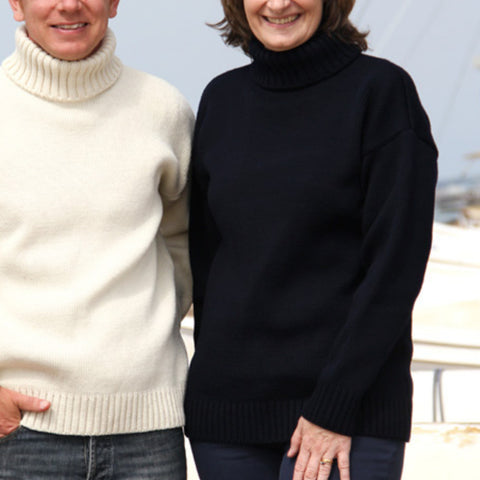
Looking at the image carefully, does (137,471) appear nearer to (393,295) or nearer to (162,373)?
(162,373)

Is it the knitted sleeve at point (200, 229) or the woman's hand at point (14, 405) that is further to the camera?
the knitted sleeve at point (200, 229)

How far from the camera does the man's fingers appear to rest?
1631mm

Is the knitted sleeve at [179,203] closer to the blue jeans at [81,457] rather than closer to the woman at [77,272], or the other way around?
the woman at [77,272]

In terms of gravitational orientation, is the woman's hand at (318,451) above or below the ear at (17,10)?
below

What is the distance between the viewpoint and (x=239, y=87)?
1.84 m

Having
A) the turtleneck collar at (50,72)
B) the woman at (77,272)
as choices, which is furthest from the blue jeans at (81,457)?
the turtleneck collar at (50,72)

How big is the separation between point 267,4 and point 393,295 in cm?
61

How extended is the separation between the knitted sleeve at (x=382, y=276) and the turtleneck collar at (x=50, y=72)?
1.78 feet

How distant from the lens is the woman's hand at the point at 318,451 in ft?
5.20

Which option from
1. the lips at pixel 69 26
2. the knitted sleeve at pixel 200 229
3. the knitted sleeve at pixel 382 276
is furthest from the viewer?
the knitted sleeve at pixel 200 229

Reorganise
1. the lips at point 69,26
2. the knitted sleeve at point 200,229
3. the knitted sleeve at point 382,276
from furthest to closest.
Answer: the knitted sleeve at point 200,229, the lips at point 69,26, the knitted sleeve at point 382,276

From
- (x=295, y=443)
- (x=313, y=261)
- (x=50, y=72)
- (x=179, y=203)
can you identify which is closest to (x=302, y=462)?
(x=295, y=443)

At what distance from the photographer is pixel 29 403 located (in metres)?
1.63

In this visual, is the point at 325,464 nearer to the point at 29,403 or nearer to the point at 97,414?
the point at 97,414
